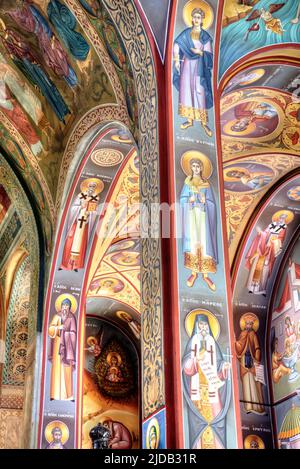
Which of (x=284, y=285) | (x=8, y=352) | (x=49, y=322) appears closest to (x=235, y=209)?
(x=284, y=285)

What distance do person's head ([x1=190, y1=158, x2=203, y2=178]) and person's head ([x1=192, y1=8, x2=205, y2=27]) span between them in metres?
1.62

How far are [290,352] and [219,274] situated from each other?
727 centimetres

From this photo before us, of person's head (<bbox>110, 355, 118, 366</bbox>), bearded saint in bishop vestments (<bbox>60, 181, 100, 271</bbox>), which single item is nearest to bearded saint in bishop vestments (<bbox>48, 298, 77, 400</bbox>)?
bearded saint in bishop vestments (<bbox>60, 181, 100, 271</bbox>)

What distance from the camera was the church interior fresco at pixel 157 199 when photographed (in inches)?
251

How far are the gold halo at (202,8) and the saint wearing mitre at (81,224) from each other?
398cm

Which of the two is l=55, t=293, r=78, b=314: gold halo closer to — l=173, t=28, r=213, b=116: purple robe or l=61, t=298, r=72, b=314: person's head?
l=61, t=298, r=72, b=314: person's head

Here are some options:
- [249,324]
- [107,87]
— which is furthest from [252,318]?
[107,87]

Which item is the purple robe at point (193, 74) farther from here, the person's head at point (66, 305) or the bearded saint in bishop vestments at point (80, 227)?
the person's head at point (66, 305)

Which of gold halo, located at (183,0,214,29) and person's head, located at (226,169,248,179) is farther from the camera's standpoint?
person's head, located at (226,169,248,179)

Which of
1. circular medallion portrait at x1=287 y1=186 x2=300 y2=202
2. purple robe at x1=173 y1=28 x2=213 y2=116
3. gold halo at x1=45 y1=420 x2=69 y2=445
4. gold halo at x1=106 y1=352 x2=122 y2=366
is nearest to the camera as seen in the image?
purple robe at x1=173 y1=28 x2=213 y2=116

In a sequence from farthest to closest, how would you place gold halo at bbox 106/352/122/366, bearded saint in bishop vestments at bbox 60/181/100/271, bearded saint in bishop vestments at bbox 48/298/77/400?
gold halo at bbox 106/352/122/366 → bearded saint in bishop vestments at bbox 60/181/100/271 → bearded saint in bishop vestments at bbox 48/298/77/400

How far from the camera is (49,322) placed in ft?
37.7

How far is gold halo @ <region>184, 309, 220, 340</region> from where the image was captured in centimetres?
613

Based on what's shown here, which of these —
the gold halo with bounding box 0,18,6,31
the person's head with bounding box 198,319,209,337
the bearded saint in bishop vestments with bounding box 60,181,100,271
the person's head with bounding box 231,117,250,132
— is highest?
the gold halo with bounding box 0,18,6,31
